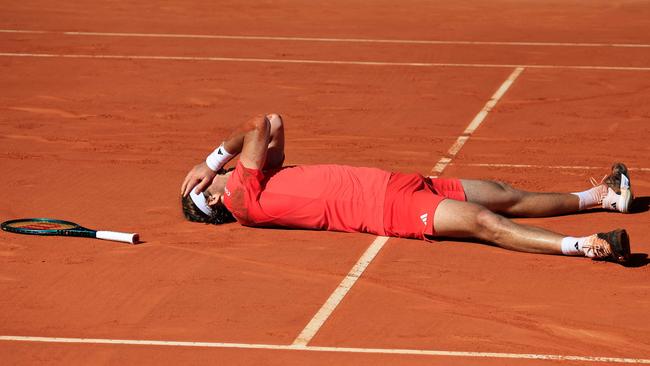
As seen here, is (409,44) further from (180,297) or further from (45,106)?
(180,297)

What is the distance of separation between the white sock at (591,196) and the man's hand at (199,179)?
9.08 ft

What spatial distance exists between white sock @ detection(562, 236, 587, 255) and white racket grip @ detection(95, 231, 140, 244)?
3.00m

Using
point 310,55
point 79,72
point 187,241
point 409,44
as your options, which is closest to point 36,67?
point 79,72

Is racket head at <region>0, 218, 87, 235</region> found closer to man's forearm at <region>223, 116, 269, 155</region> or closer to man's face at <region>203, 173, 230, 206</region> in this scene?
man's face at <region>203, 173, 230, 206</region>

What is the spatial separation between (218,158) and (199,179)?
211 mm

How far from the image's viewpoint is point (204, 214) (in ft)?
31.2

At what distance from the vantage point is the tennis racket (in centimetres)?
904

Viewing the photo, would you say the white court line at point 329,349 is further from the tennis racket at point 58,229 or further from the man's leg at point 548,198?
the man's leg at point 548,198

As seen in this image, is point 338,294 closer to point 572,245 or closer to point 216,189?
point 572,245

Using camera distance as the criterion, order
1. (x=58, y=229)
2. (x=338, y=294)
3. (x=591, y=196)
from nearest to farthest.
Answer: (x=338, y=294) < (x=58, y=229) < (x=591, y=196)

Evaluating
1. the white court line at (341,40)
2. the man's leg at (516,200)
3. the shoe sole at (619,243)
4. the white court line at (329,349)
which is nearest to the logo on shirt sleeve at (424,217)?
the man's leg at (516,200)

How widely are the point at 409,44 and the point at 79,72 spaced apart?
4532mm

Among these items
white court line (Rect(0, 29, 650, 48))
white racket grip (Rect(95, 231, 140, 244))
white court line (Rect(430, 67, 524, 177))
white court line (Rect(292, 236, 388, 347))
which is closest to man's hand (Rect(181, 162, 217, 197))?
white racket grip (Rect(95, 231, 140, 244))

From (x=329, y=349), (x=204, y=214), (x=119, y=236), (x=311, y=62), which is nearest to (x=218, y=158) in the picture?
(x=204, y=214)
